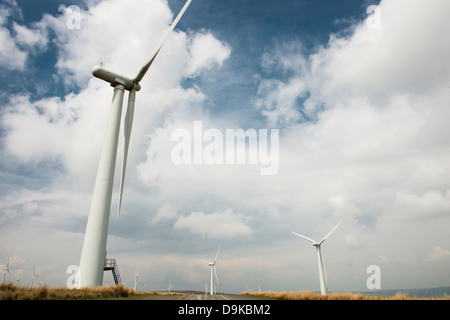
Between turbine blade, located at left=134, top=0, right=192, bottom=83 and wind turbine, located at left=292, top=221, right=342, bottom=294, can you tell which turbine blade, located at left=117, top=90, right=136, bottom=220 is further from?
wind turbine, located at left=292, top=221, right=342, bottom=294

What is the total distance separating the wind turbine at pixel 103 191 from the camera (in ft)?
80.0

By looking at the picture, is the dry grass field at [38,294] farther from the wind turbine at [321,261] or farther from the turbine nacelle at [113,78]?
the wind turbine at [321,261]

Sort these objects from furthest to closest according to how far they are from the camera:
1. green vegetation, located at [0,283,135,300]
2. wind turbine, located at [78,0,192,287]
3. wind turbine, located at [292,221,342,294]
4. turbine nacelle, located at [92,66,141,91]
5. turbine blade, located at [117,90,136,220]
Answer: wind turbine, located at [292,221,342,294] < turbine nacelle, located at [92,66,141,91] < turbine blade, located at [117,90,136,220] < wind turbine, located at [78,0,192,287] < green vegetation, located at [0,283,135,300]

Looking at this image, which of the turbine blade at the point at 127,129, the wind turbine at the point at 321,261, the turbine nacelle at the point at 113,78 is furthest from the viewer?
the wind turbine at the point at 321,261

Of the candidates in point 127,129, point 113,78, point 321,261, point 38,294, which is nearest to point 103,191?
point 127,129

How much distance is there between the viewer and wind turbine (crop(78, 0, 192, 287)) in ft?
80.0

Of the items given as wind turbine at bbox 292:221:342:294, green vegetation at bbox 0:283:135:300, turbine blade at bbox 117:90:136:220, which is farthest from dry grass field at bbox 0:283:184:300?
wind turbine at bbox 292:221:342:294

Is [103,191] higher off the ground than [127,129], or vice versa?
[127,129]

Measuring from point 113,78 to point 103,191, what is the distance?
16565 mm

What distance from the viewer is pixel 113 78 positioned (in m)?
35.2

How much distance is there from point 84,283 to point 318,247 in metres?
52.0

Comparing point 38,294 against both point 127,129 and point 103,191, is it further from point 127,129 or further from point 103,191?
point 127,129

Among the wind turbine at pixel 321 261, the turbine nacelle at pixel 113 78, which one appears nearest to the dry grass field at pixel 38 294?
the turbine nacelle at pixel 113 78
